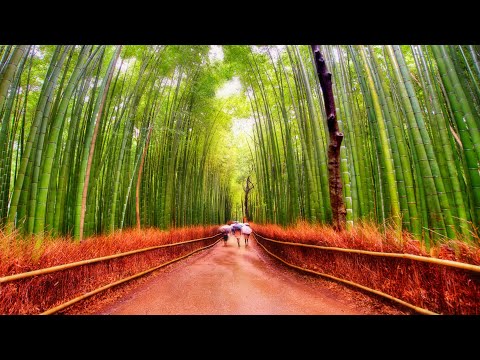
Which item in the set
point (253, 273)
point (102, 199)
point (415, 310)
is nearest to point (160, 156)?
point (102, 199)

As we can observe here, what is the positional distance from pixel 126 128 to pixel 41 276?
298 centimetres

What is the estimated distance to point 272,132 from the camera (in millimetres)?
6277

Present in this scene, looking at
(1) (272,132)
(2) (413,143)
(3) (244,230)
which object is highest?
(1) (272,132)

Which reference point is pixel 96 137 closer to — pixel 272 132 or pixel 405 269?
pixel 405 269

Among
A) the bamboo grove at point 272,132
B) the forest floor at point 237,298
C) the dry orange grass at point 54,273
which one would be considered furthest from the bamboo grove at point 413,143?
the dry orange grass at point 54,273

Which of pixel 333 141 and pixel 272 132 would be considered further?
pixel 272 132

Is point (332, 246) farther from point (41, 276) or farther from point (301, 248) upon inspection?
point (41, 276)

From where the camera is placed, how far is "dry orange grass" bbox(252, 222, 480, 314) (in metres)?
1.51

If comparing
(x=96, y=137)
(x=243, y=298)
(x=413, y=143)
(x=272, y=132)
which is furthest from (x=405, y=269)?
(x=272, y=132)

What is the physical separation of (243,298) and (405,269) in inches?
60.0

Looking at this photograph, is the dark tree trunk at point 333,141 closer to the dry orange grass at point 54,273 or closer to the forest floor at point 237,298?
the forest floor at point 237,298

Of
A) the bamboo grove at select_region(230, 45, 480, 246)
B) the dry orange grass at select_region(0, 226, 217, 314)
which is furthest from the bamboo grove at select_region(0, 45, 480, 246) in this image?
the dry orange grass at select_region(0, 226, 217, 314)

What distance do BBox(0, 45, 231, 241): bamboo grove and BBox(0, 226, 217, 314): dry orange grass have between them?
0.94 feet
